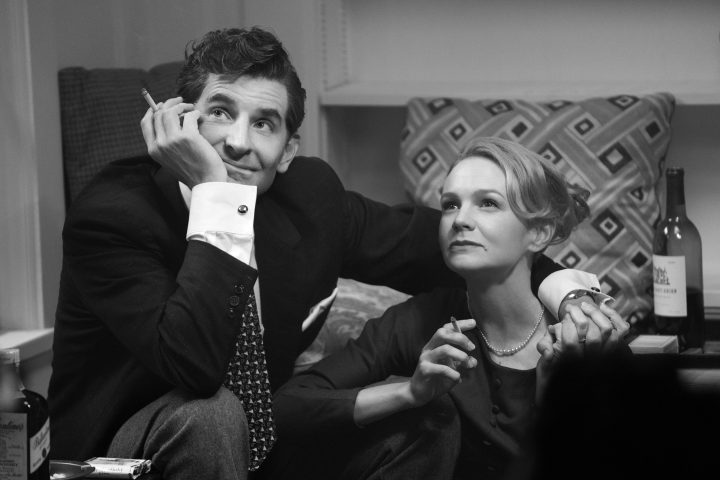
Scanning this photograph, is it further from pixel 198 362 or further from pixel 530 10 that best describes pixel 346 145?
pixel 198 362

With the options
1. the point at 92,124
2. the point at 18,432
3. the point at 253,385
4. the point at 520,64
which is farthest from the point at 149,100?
the point at 520,64

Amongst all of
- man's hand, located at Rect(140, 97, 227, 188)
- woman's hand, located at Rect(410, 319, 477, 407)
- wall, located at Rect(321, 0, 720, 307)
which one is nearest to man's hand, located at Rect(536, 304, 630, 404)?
woman's hand, located at Rect(410, 319, 477, 407)

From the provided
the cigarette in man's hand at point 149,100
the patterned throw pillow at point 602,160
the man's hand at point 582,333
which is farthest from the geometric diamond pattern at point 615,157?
the cigarette in man's hand at point 149,100

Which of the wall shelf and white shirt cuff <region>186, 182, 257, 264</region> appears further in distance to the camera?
the wall shelf

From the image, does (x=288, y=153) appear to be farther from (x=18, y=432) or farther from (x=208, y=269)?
(x=18, y=432)

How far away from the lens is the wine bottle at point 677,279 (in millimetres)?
2225

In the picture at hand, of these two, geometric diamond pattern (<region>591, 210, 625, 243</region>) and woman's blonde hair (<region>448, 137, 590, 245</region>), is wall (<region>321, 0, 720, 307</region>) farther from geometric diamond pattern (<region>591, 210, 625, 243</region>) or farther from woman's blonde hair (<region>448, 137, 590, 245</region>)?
woman's blonde hair (<region>448, 137, 590, 245</region>)

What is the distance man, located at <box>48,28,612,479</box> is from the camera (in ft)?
5.03

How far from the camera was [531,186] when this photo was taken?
173 centimetres

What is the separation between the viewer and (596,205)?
2.38 m

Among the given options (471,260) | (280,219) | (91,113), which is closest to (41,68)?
(91,113)

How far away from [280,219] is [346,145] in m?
1.10

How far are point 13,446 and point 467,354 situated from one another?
68 centimetres

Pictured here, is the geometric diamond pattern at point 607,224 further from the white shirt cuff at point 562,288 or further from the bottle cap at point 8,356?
the bottle cap at point 8,356
